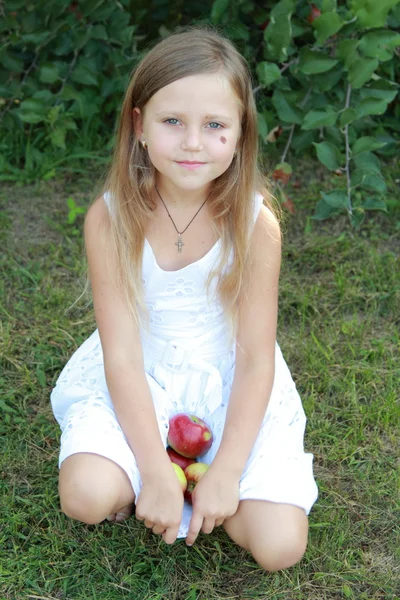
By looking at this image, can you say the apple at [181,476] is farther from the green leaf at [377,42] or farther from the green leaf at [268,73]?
Result: the green leaf at [377,42]

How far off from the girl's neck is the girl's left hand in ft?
2.15

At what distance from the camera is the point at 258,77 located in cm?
334

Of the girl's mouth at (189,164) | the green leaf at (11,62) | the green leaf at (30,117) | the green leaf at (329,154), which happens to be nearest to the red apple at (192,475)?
the girl's mouth at (189,164)

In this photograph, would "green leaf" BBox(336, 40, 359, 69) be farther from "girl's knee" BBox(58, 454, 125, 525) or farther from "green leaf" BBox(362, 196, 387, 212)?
"girl's knee" BBox(58, 454, 125, 525)

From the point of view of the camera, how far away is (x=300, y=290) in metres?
3.08

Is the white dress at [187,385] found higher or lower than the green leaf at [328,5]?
lower

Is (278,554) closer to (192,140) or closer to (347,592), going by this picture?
(347,592)

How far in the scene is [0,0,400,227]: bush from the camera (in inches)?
121

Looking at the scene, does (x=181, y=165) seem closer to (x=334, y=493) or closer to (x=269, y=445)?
(x=269, y=445)

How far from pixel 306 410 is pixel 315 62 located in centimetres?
133

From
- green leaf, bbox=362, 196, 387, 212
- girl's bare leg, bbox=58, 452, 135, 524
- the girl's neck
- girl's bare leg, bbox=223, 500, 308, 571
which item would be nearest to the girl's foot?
girl's bare leg, bbox=58, 452, 135, 524

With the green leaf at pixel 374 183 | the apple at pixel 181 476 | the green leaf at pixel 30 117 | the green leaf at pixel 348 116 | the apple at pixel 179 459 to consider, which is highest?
the green leaf at pixel 348 116

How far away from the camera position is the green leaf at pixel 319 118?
10.4ft

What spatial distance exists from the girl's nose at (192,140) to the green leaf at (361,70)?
1330 millimetres
